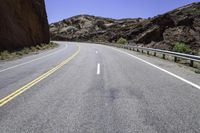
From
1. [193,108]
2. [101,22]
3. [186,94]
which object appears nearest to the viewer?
[193,108]

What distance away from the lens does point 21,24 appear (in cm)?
4028

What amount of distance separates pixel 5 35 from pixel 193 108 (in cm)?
3011

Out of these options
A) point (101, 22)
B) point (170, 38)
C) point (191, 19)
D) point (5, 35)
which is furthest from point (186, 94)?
point (101, 22)

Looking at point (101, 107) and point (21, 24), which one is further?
point (21, 24)

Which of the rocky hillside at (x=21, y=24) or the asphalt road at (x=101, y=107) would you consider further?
the rocky hillside at (x=21, y=24)

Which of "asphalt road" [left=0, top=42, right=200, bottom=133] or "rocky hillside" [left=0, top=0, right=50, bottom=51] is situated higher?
"rocky hillside" [left=0, top=0, right=50, bottom=51]

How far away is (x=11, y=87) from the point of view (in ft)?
31.7

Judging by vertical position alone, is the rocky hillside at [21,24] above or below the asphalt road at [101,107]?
above

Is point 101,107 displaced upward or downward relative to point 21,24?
downward

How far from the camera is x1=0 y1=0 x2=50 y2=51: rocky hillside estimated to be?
1310 inches

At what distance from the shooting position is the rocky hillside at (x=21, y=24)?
3328 centimetres

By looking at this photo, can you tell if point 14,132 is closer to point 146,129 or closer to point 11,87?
point 146,129

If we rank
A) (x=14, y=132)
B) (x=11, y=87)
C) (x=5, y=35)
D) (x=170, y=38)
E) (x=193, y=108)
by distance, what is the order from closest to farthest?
(x=14, y=132) < (x=193, y=108) < (x=11, y=87) < (x=5, y=35) < (x=170, y=38)

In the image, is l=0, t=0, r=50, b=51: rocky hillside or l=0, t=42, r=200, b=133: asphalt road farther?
l=0, t=0, r=50, b=51: rocky hillside
